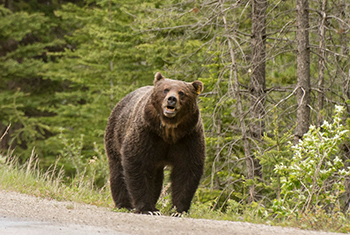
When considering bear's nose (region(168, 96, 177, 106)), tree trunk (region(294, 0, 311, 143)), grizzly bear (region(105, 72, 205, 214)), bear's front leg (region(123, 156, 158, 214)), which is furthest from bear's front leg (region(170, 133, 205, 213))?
tree trunk (region(294, 0, 311, 143))

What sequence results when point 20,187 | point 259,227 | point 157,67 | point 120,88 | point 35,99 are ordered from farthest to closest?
point 35,99 → point 120,88 → point 157,67 → point 20,187 → point 259,227

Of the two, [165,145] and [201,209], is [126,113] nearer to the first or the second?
[165,145]

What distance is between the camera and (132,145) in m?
6.88

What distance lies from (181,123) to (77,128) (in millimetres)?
15704

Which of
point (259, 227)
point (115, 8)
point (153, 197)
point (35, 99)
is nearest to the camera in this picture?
point (259, 227)

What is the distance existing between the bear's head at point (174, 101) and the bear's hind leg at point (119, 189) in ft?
5.74

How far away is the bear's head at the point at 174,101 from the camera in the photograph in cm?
641

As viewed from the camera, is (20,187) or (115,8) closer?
(20,187)

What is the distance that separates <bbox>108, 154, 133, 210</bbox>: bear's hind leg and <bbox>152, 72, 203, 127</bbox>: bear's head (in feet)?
5.74

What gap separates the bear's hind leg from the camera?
25.8ft

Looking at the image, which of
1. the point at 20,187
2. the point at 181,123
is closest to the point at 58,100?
the point at 20,187

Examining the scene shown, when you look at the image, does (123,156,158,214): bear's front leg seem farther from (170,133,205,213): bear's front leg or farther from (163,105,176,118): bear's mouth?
(163,105,176,118): bear's mouth

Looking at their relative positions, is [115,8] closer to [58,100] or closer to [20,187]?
[58,100]

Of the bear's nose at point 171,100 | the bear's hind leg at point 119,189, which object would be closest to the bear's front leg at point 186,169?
the bear's nose at point 171,100
